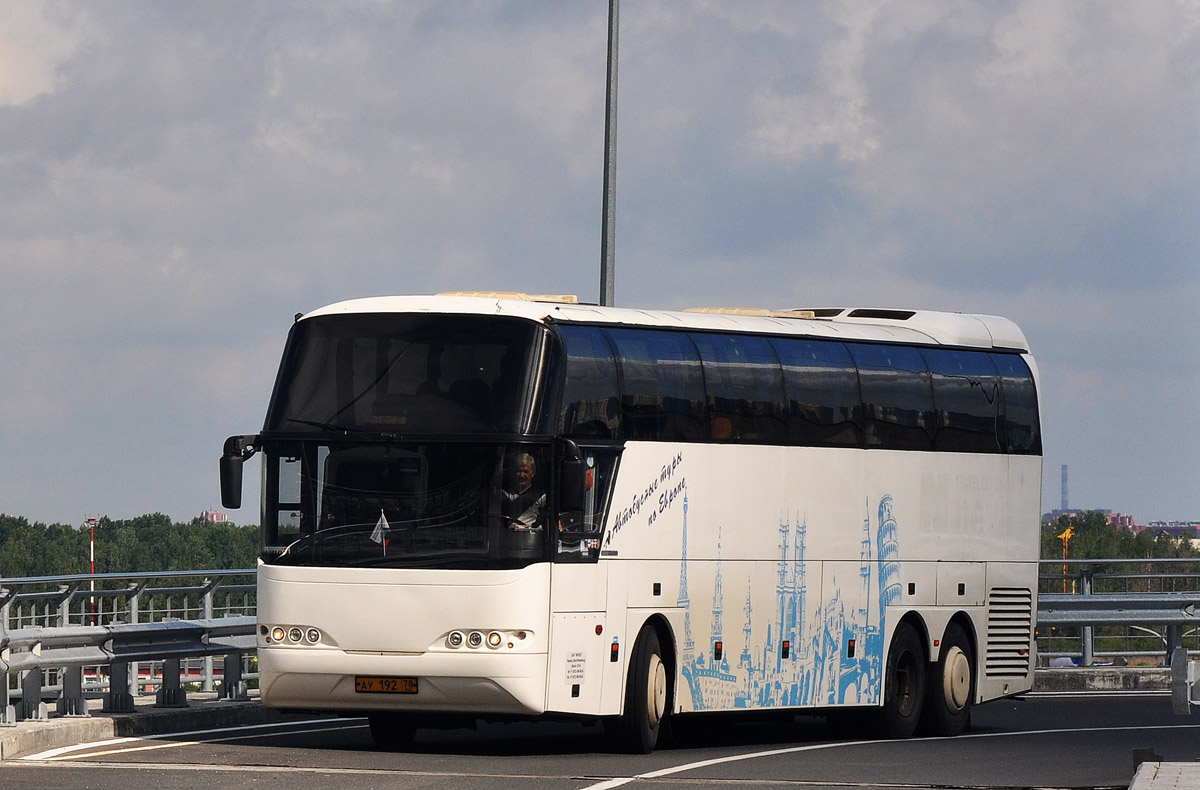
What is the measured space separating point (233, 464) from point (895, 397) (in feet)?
21.0

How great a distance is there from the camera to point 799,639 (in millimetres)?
18891

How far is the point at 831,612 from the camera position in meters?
19.3

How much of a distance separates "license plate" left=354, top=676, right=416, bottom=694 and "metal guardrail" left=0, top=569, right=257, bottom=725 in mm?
2479

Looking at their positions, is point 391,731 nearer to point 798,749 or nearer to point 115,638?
point 115,638

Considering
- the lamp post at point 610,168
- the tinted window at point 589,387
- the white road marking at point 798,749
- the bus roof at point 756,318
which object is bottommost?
the white road marking at point 798,749

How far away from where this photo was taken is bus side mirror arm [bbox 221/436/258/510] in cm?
1650

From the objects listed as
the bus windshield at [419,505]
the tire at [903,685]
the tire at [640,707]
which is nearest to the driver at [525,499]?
the bus windshield at [419,505]

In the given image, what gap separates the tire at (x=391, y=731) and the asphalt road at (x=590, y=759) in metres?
0.21

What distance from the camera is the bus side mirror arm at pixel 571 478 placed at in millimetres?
15930

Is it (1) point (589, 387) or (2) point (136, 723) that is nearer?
(1) point (589, 387)

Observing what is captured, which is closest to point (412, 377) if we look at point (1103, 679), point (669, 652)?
point (669, 652)

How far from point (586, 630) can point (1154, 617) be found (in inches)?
501

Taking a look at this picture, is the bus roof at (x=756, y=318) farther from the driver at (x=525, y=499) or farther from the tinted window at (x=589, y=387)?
the driver at (x=525, y=499)

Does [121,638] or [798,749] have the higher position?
[121,638]
